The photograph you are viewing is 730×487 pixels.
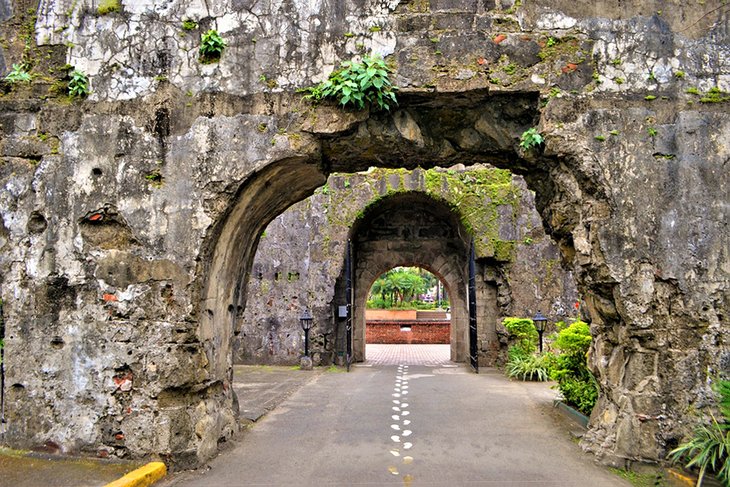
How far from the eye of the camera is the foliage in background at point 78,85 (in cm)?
506

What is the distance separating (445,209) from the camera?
42.3ft

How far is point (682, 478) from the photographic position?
4.27m

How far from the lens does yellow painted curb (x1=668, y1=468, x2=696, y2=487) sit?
417 cm

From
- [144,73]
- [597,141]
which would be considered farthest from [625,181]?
[144,73]

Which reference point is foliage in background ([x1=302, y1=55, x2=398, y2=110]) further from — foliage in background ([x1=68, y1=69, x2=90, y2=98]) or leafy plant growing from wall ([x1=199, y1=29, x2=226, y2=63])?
foliage in background ([x1=68, y1=69, x2=90, y2=98])

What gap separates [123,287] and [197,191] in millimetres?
1093

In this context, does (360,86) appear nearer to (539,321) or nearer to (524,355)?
(539,321)

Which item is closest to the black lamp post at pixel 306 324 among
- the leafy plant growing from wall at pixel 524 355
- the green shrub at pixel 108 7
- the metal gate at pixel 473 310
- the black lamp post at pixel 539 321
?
the metal gate at pixel 473 310

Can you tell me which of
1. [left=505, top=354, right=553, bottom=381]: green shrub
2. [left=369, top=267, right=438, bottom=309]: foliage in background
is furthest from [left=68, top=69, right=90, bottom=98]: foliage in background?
[left=369, top=267, right=438, bottom=309]: foliage in background

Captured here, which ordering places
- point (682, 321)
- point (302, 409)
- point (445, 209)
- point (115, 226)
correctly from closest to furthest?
point (682, 321)
point (115, 226)
point (302, 409)
point (445, 209)

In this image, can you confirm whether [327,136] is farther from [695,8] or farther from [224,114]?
[695,8]

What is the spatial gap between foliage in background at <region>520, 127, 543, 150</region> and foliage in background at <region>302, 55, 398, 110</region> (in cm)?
127

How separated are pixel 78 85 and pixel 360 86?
8.70 ft

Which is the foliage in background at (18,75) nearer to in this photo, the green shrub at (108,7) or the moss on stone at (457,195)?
the green shrub at (108,7)
